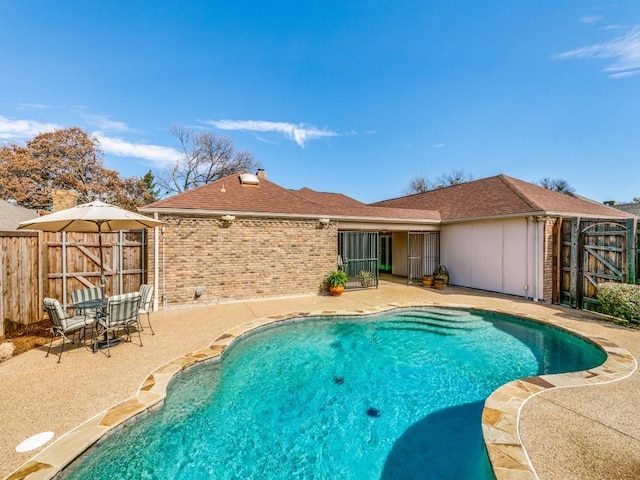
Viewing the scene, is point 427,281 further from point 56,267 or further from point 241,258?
point 56,267

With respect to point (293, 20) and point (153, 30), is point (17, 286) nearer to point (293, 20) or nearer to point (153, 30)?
point (153, 30)

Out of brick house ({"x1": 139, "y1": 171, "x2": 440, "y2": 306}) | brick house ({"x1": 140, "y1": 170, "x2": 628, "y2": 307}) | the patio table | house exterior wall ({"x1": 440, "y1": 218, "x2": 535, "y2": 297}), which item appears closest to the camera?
the patio table

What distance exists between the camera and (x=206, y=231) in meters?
9.38

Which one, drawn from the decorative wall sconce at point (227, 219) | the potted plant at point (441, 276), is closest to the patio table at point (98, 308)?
the decorative wall sconce at point (227, 219)

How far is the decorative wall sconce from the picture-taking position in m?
9.49

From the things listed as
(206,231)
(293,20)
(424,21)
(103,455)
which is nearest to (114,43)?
(293,20)

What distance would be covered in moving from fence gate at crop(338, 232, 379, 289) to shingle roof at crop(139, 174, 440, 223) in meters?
1.11

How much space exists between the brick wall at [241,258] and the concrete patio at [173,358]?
6.17ft

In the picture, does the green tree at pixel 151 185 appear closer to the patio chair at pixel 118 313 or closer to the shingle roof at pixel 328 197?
the shingle roof at pixel 328 197

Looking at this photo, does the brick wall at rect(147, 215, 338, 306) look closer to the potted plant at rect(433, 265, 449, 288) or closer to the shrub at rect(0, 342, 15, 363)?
the shrub at rect(0, 342, 15, 363)

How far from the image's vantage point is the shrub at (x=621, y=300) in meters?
6.77

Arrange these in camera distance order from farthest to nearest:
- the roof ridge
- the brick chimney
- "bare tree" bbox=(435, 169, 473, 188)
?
"bare tree" bbox=(435, 169, 473, 188) → the roof ridge → the brick chimney

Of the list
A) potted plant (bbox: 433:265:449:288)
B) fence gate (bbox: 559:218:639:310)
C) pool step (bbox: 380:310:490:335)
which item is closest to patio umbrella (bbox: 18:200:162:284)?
pool step (bbox: 380:310:490:335)

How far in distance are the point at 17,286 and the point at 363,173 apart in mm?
21791
